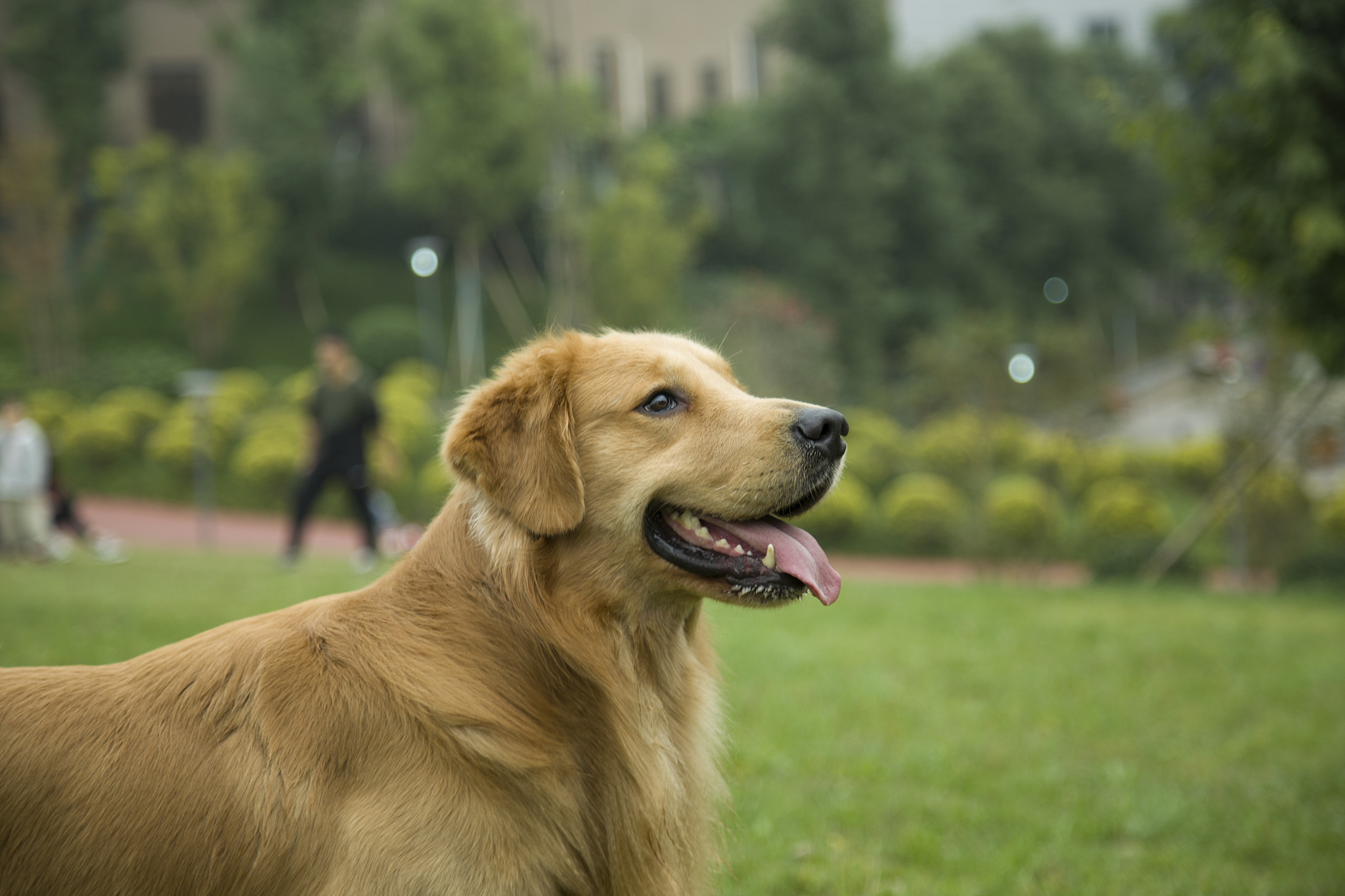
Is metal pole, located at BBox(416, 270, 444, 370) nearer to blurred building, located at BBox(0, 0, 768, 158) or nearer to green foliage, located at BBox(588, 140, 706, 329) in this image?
green foliage, located at BBox(588, 140, 706, 329)

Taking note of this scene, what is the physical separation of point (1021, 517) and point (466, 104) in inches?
1118

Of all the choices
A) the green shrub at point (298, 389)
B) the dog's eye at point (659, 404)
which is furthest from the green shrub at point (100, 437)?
Answer: the dog's eye at point (659, 404)

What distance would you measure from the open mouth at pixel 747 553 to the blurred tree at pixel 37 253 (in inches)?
1271

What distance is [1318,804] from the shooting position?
4.88 m

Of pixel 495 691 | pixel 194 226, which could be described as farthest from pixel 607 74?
pixel 495 691

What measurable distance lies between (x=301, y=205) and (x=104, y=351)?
1096 cm

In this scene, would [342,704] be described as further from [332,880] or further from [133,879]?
[133,879]

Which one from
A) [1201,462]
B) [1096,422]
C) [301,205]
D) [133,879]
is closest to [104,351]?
[301,205]

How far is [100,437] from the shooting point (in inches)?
872

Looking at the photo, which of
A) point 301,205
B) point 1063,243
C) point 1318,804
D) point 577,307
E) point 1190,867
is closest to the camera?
point 1190,867

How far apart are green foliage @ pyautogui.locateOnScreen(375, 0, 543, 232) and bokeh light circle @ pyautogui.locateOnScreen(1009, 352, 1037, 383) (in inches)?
854

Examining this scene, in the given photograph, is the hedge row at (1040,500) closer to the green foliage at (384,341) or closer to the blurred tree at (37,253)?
the green foliage at (384,341)

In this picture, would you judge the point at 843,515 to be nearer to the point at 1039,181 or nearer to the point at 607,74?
the point at 1039,181

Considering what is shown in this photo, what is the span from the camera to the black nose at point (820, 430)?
2705mm
